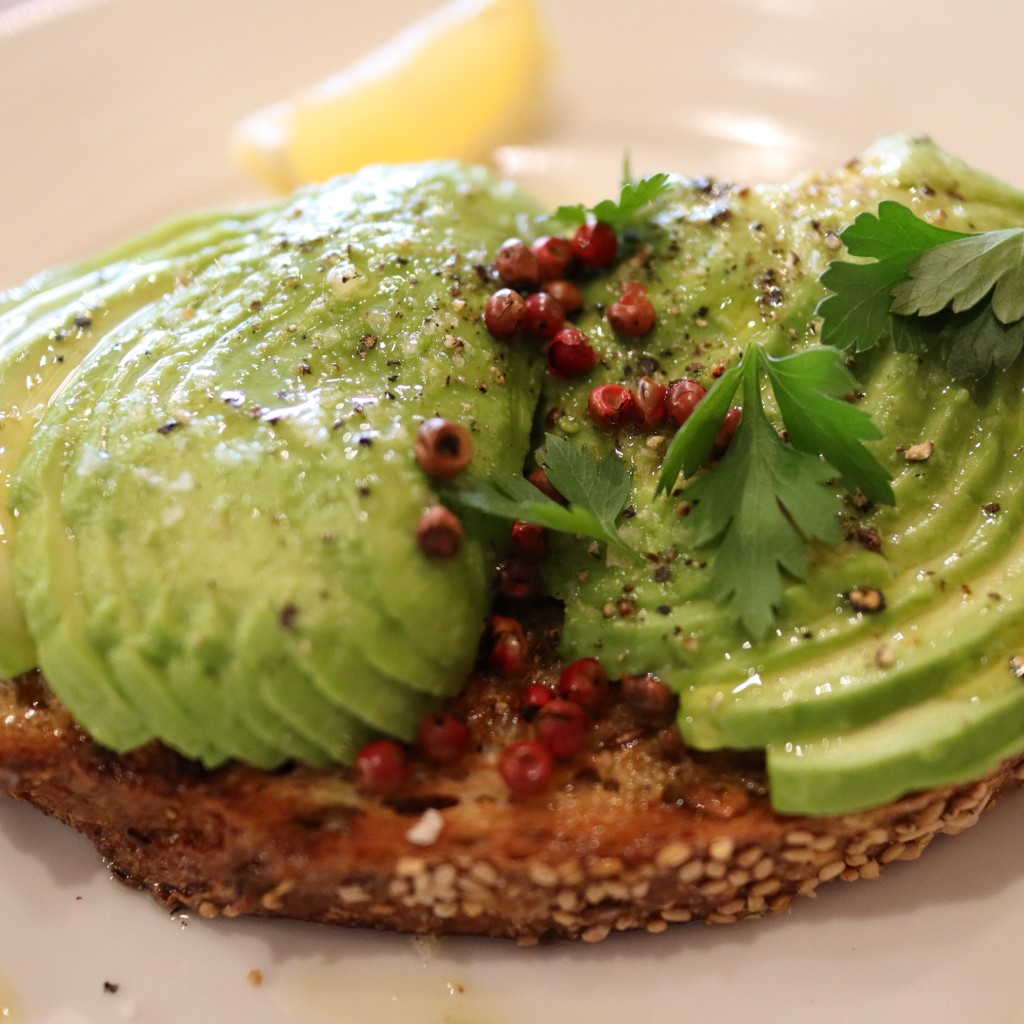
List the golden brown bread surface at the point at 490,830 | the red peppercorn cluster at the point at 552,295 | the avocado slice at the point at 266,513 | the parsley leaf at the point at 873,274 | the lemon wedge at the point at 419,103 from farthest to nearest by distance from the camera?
1. the lemon wedge at the point at 419,103
2. the red peppercorn cluster at the point at 552,295
3. the parsley leaf at the point at 873,274
4. the golden brown bread surface at the point at 490,830
5. the avocado slice at the point at 266,513

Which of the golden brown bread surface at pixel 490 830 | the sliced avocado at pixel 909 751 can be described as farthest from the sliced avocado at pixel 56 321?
the sliced avocado at pixel 909 751

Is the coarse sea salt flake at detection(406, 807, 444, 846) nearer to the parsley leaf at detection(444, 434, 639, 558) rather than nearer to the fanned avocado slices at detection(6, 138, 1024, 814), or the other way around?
the fanned avocado slices at detection(6, 138, 1024, 814)

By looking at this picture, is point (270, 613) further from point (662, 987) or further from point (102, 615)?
point (662, 987)

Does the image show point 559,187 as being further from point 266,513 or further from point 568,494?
point 266,513

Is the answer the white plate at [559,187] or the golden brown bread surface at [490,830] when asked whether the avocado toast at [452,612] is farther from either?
the white plate at [559,187]

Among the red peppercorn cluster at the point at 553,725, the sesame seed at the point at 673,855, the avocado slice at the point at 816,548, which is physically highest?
the avocado slice at the point at 816,548

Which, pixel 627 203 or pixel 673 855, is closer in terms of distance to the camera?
pixel 673 855

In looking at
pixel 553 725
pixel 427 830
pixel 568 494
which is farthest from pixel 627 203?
pixel 427 830
